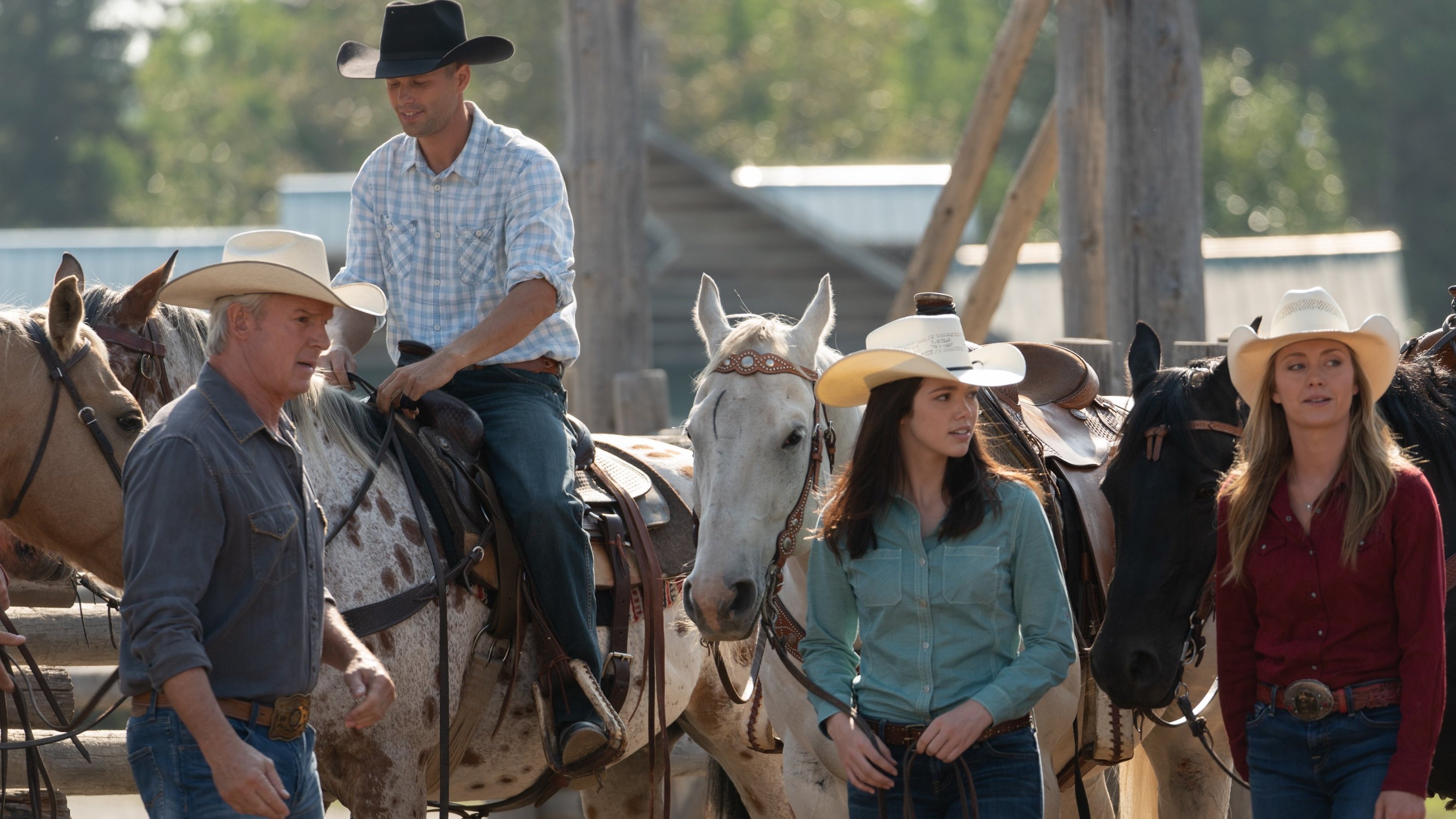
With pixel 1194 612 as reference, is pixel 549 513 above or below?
above

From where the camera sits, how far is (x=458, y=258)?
490 centimetres

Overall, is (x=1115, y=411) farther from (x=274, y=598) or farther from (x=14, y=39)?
(x=14, y=39)

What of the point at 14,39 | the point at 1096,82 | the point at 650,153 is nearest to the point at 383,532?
the point at 1096,82

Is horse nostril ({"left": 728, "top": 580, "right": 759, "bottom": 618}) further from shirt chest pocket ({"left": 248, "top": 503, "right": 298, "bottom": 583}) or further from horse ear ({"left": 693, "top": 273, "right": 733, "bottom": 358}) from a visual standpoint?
shirt chest pocket ({"left": 248, "top": 503, "right": 298, "bottom": 583})

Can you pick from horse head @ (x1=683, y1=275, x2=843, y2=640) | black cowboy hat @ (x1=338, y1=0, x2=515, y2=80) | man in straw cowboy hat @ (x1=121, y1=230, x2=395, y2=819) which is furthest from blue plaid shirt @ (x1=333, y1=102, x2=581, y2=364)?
man in straw cowboy hat @ (x1=121, y1=230, x2=395, y2=819)

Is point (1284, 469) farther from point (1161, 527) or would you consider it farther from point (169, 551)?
point (169, 551)

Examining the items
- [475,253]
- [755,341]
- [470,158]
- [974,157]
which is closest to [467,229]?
[475,253]

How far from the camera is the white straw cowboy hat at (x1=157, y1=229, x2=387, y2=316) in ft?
10.7

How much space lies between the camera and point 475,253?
193 inches

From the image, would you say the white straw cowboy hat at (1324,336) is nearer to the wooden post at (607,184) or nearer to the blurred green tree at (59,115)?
the wooden post at (607,184)

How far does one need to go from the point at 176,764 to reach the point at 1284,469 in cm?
244

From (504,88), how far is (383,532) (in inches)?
1538

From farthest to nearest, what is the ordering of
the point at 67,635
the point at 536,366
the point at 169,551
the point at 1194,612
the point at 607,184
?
the point at 607,184, the point at 67,635, the point at 536,366, the point at 1194,612, the point at 169,551

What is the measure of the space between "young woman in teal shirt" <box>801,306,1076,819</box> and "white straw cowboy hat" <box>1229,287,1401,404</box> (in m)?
0.56
